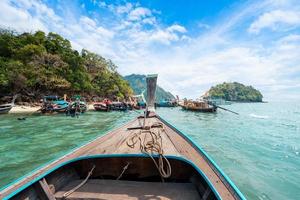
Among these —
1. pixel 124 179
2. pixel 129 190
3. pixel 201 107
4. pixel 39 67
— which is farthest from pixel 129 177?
pixel 39 67

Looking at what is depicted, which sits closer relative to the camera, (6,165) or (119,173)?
(119,173)

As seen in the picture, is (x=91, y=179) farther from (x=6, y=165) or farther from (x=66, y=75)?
(x=66, y=75)

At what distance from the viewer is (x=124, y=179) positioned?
3154 mm

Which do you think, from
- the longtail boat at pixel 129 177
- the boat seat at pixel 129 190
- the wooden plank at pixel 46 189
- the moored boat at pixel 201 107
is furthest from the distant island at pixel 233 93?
the wooden plank at pixel 46 189

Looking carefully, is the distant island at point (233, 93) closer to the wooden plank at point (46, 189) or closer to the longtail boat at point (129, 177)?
the longtail boat at point (129, 177)

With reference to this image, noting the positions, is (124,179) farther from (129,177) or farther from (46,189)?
(46,189)

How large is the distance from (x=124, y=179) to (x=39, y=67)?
103 feet

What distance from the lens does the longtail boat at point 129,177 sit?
7.38ft

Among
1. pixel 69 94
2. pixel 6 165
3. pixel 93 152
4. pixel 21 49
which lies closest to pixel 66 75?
pixel 69 94

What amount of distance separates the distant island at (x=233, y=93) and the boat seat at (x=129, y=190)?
12723cm

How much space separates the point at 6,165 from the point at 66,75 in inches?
1178

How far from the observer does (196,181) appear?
9.16 ft

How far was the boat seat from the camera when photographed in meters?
2.52

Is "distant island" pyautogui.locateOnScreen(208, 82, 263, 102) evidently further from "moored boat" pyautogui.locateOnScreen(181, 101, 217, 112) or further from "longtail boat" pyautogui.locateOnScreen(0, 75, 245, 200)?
"longtail boat" pyautogui.locateOnScreen(0, 75, 245, 200)
